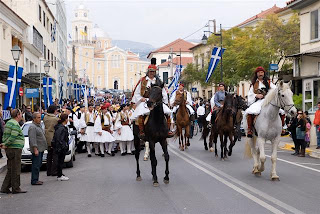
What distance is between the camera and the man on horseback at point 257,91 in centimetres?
1224

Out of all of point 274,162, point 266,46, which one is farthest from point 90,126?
point 266,46

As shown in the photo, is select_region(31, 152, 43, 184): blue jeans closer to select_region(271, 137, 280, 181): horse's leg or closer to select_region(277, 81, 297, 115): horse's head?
select_region(271, 137, 280, 181): horse's leg

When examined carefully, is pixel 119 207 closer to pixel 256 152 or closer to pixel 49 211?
pixel 49 211

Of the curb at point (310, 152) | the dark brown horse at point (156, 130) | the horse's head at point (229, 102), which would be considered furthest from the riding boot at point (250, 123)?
the curb at point (310, 152)

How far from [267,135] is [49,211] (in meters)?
5.71

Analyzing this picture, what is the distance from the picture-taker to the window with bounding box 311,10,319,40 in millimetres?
25734

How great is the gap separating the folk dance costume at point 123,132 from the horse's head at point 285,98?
28.4ft

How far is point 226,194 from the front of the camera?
9.54 meters

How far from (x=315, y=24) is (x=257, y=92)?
15.3m

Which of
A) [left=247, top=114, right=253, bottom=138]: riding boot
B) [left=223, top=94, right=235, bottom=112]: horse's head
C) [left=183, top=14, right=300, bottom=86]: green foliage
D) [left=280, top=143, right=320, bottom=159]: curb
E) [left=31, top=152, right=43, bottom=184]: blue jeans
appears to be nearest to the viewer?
[left=31, top=152, right=43, bottom=184]: blue jeans

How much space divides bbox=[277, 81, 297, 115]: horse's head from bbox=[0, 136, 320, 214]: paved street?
1719mm

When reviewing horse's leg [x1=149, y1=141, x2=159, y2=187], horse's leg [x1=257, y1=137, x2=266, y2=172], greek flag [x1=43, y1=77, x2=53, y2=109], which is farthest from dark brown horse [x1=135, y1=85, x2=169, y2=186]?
greek flag [x1=43, y1=77, x2=53, y2=109]

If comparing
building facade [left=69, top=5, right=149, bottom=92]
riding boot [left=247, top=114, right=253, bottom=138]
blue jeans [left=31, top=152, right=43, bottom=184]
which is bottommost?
blue jeans [left=31, top=152, right=43, bottom=184]

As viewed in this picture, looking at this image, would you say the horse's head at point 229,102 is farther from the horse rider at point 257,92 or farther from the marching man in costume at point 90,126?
the marching man in costume at point 90,126
